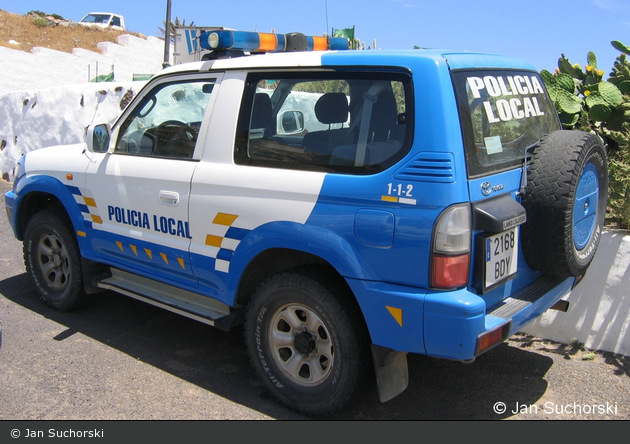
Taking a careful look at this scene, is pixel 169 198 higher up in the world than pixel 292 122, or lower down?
lower down

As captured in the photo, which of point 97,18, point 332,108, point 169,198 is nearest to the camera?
point 332,108

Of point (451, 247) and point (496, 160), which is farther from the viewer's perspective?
point (496, 160)

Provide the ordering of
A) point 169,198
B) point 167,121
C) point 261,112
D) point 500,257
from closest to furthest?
point 500,257
point 261,112
point 169,198
point 167,121

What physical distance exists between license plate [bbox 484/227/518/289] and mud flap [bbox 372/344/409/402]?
2.09 feet

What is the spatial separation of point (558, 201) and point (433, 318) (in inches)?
36.0

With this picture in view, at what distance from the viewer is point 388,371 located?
3.08 meters

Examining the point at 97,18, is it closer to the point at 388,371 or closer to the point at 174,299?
the point at 174,299

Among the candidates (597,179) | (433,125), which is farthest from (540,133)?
(433,125)

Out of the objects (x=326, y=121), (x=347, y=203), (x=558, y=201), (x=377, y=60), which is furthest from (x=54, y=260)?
(x=558, y=201)

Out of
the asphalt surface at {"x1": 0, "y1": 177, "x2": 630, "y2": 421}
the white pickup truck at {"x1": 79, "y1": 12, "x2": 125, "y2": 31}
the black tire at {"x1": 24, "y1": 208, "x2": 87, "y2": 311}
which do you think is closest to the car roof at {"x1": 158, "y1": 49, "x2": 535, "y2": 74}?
the asphalt surface at {"x1": 0, "y1": 177, "x2": 630, "y2": 421}

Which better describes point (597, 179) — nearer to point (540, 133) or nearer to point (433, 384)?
point (540, 133)

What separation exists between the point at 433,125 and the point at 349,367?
133 cm

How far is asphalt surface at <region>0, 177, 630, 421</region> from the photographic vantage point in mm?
3357

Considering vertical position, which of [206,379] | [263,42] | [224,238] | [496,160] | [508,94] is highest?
[263,42]
